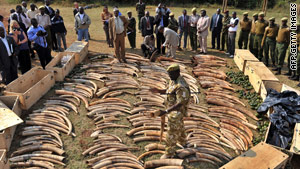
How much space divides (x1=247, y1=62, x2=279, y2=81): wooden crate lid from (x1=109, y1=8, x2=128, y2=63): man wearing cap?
6130 millimetres

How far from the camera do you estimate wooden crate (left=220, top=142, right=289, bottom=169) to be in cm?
614

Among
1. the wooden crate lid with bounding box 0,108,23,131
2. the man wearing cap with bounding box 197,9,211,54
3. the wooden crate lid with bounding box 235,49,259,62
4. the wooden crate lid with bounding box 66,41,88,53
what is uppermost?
the man wearing cap with bounding box 197,9,211,54

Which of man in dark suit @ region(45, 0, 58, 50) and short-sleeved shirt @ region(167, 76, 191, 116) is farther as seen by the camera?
man in dark suit @ region(45, 0, 58, 50)

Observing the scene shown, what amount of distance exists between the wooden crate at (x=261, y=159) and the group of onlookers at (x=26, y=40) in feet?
28.6

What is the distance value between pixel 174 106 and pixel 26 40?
8.15m

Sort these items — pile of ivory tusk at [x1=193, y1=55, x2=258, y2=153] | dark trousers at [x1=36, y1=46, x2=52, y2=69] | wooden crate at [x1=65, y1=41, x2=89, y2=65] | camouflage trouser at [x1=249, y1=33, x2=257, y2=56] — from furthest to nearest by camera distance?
camouflage trouser at [x1=249, y1=33, x2=257, y2=56] → wooden crate at [x1=65, y1=41, x2=89, y2=65] → dark trousers at [x1=36, y1=46, x2=52, y2=69] → pile of ivory tusk at [x1=193, y1=55, x2=258, y2=153]

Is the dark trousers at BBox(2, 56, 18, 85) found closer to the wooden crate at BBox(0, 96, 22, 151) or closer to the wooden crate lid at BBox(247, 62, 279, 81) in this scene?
the wooden crate at BBox(0, 96, 22, 151)

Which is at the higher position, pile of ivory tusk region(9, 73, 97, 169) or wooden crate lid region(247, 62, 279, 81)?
wooden crate lid region(247, 62, 279, 81)

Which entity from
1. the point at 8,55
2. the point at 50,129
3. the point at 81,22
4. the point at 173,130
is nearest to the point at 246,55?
the point at 173,130

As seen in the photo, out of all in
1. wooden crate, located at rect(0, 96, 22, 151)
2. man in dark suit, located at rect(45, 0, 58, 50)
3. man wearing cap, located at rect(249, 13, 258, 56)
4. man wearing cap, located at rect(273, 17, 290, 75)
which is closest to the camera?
wooden crate, located at rect(0, 96, 22, 151)

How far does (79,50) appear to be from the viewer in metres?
13.4

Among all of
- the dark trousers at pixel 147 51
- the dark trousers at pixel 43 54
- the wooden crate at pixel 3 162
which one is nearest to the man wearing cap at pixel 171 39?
the dark trousers at pixel 147 51

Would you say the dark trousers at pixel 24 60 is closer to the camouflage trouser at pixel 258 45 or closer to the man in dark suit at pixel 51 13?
the man in dark suit at pixel 51 13

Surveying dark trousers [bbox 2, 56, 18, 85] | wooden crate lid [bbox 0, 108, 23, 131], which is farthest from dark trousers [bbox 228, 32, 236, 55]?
wooden crate lid [bbox 0, 108, 23, 131]
